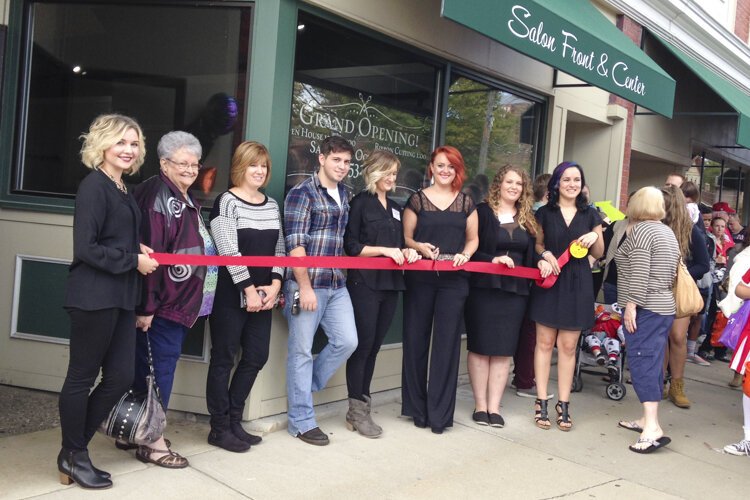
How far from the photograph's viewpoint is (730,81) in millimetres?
12750

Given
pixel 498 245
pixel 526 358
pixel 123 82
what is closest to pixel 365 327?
pixel 498 245

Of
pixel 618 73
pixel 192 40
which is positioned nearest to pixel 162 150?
pixel 192 40

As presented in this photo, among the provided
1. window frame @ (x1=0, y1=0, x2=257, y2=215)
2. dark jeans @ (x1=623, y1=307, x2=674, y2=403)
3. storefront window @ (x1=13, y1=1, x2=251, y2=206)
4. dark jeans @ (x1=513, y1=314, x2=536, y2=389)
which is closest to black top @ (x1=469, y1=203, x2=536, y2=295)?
dark jeans @ (x1=623, y1=307, x2=674, y2=403)

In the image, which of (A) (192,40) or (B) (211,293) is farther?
(A) (192,40)

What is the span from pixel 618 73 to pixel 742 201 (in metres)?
11.7

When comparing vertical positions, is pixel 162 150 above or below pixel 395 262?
above

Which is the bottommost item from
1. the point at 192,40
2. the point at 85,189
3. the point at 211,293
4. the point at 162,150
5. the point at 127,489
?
the point at 127,489

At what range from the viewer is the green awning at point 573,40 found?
16.2ft

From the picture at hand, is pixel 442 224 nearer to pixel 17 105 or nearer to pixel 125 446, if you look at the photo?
pixel 125 446

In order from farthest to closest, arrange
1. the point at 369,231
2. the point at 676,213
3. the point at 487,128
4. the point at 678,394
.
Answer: the point at 487,128, the point at 678,394, the point at 676,213, the point at 369,231

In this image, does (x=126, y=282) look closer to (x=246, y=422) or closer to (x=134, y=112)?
(x=246, y=422)

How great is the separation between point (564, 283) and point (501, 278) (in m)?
0.46

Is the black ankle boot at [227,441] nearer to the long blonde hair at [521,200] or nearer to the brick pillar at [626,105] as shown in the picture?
the long blonde hair at [521,200]

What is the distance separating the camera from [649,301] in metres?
5.27
